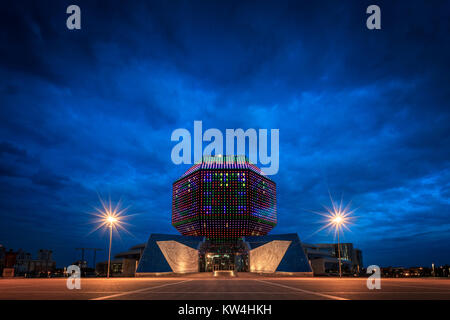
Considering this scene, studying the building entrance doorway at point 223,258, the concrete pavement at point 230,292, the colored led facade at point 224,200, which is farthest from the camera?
the colored led facade at point 224,200

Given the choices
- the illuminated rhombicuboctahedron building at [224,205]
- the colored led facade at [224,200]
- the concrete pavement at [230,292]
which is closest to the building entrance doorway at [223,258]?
the illuminated rhombicuboctahedron building at [224,205]

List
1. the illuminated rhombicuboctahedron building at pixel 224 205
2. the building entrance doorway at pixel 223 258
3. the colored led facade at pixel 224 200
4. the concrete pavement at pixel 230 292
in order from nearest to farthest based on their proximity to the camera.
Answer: the concrete pavement at pixel 230 292
the building entrance doorway at pixel 223 258
the illuminated rhombicuboctahedron building at pixel 224 205
the colored led facade at pixel 224 200

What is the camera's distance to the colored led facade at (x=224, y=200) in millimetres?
135375

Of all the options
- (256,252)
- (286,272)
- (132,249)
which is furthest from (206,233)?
(286,272)

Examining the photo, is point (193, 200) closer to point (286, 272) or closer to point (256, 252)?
point (256, 252)

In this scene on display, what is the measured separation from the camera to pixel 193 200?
139 meters

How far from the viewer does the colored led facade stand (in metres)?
135

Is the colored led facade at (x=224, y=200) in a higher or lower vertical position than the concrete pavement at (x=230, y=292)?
higher

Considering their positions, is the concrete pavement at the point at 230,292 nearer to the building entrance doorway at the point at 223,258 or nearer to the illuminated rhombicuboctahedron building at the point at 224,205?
the building entrance doorway at the point at 223,258

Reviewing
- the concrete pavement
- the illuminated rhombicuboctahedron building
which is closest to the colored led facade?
the illuminated rhombicuboctahedron building

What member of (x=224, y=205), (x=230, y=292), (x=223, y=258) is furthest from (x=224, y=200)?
(x=230, y=292)

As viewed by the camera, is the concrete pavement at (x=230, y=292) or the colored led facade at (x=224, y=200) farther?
the colored led facade at (x=224, y=200)

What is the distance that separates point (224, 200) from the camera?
136000 mm
